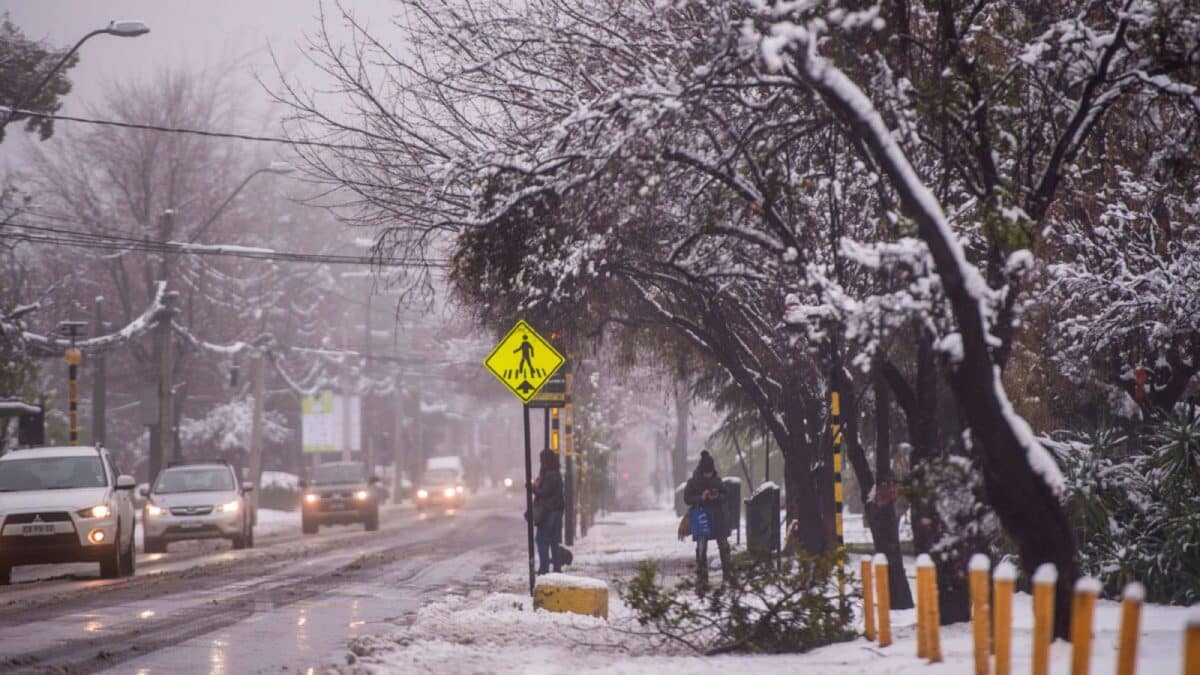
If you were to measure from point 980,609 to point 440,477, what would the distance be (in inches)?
2298

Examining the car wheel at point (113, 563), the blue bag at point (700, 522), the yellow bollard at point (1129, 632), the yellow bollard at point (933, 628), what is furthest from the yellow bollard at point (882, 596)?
the car wheel at point (113, 563)

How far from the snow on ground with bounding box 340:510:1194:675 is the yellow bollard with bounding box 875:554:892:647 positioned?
0.10m

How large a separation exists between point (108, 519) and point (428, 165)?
655 centimetres

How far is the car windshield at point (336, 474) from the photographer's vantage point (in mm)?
41688

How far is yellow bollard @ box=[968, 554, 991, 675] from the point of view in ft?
26.8

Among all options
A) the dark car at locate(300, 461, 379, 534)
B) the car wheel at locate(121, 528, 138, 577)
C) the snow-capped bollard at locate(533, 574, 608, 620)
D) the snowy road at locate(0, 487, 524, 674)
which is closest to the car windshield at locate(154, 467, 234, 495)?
the snowy road at locate(0, 487, 524, 674)

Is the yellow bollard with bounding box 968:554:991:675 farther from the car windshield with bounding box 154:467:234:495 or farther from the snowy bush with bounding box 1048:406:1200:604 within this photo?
the car windshield with bounding box 154:467:234:495

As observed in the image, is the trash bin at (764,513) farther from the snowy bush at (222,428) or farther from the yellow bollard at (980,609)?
the snowy bush at (222,428)

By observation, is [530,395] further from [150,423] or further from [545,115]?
[150,423]

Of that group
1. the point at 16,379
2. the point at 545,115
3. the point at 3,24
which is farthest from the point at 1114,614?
the point at 3,24

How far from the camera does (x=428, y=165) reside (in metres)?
19.4

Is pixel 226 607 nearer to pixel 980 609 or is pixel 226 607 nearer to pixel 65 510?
pixel 65 510

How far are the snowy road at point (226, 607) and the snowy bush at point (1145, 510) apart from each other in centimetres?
675

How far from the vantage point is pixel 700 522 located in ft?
71.6
